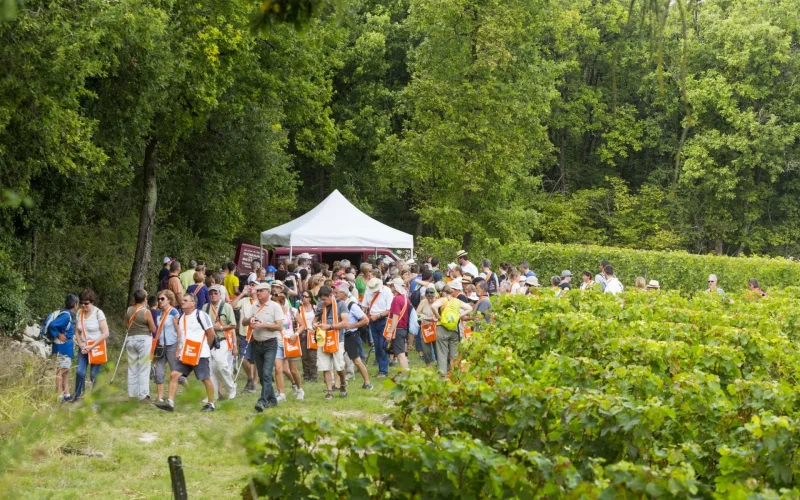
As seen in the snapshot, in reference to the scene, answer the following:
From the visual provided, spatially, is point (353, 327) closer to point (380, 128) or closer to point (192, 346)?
point (192, 346)

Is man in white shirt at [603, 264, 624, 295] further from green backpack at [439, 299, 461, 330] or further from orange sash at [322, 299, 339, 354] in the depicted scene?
orange sash at [322, 299, 339, 354]

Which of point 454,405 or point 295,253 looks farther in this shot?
point 295,253

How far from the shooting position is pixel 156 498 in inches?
349

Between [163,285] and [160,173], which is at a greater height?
[160,173]

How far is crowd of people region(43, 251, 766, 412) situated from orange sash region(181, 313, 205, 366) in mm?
13

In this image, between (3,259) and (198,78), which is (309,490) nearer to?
→ (3,259)

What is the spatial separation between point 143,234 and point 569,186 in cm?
3496

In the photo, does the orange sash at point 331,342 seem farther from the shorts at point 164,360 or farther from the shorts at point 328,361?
the shorts at point 164,360

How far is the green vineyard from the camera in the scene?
434cm

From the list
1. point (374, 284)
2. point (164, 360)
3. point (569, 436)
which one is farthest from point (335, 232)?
point (569, 436)

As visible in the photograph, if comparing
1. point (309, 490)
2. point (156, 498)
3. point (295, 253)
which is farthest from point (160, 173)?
point (309, 490)

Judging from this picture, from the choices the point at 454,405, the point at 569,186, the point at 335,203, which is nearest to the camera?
the point at 454,405

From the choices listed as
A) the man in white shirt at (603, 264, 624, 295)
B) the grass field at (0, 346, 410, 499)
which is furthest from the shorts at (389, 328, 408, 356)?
the man in white shirt at (603, 264, 624, 295)

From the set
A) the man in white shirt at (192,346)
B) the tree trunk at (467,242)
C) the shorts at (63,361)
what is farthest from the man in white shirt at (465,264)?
the shorts at (63,361)
